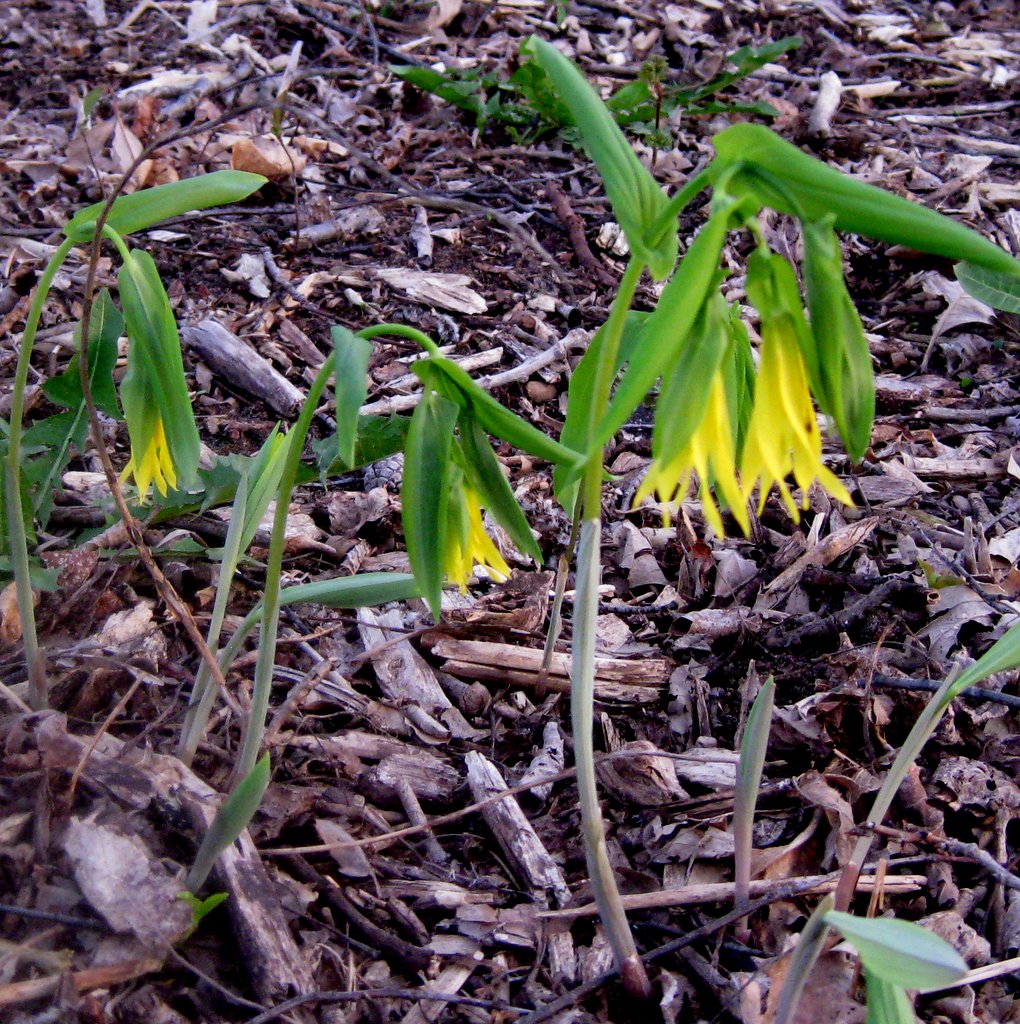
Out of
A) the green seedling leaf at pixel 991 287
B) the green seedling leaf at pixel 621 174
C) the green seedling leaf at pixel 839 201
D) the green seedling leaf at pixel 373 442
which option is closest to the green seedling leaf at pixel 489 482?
the green seedling leaf at pixel 621 174

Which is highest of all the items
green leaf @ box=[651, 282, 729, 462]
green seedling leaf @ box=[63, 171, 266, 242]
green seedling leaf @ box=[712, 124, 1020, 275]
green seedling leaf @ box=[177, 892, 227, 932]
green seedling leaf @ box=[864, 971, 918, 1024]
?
green seedling leaf @ box=[712, 124, 1020, 275]

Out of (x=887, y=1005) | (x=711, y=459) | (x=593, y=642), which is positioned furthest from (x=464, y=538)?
(x=887, y=1005)

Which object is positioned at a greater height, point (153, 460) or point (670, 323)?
point (670, 323)

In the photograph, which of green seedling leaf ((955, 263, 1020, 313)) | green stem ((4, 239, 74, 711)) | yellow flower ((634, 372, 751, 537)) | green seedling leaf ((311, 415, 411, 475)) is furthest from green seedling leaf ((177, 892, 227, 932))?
green seedling leaf ((955, 263, 1020, 313))

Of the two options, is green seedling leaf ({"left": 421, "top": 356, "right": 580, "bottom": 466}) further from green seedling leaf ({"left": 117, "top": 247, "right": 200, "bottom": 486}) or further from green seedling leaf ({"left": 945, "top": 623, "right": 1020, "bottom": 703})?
green seedling leaf ({"left": 945, "top": 623, "right": 1020, "bottom": 703})

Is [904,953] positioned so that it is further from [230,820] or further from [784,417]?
[230,820]
